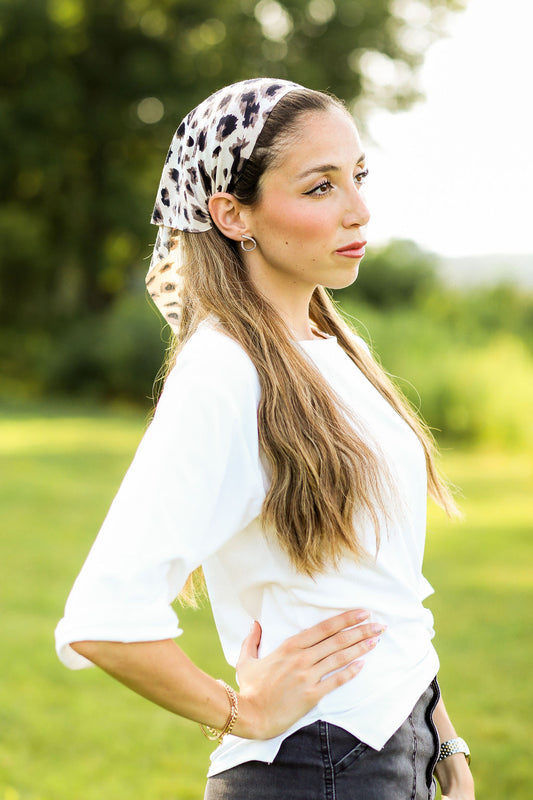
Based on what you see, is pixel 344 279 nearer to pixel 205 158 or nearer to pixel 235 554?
pixel 205 158

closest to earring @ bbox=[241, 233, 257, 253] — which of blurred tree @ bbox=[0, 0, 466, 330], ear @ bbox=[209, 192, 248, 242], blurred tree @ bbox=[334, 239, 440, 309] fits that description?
ear @ bbox=[209, 192, 248, 242]

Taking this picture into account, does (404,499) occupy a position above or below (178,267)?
below

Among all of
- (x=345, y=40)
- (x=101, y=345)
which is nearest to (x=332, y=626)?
(x=101, y=345)

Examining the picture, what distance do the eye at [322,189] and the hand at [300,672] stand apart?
68 cm

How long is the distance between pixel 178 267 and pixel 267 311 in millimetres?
254

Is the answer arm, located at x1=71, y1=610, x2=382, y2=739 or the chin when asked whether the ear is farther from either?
arm, located at x1=71, y1=610, x2=382, y2=739

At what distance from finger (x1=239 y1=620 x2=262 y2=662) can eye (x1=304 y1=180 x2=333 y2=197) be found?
710 millimetres

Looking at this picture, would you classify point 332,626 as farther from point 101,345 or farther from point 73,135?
point 73,135

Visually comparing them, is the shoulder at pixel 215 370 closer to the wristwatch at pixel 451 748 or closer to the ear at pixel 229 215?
the ear at pixel 229 215

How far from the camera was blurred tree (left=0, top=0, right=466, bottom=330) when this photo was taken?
727 inches

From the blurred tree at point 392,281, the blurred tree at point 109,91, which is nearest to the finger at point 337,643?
the blurred tree at point 392,281

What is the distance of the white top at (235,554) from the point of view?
115 centimetres

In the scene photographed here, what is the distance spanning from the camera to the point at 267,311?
1437 mm

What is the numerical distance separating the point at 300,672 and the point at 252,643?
0.10 m
